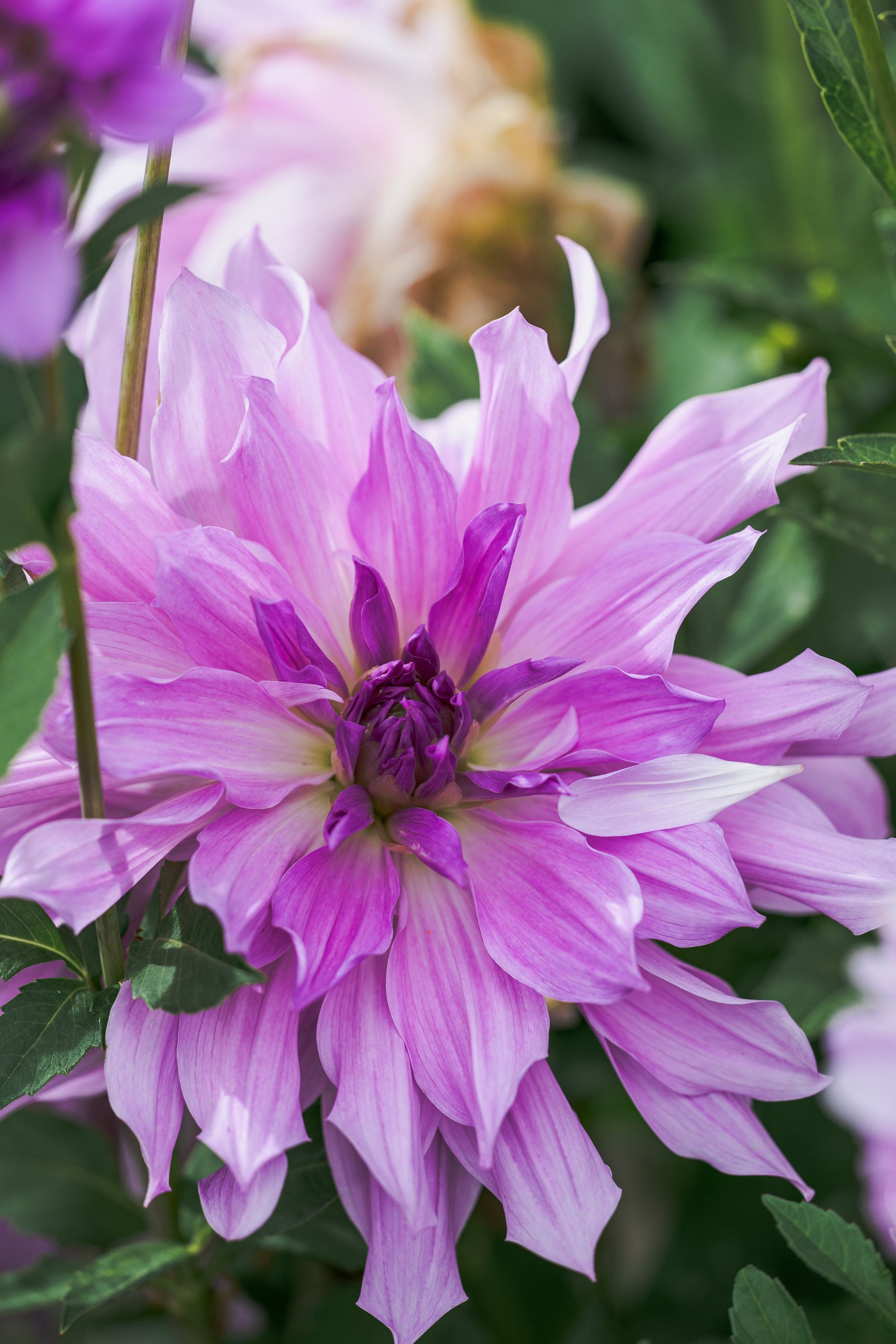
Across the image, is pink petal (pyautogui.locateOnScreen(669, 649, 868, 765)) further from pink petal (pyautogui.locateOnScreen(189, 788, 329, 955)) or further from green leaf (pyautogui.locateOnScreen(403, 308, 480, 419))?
green leaf (pyautogui.locateOnScreen(403, 308, 480, 419))

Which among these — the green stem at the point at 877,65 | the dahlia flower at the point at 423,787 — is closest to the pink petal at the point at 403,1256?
the dahlia flower at the point at 423,787

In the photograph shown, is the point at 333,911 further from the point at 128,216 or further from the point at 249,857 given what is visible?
the point at 128,216

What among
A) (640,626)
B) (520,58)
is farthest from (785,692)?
(520,58)

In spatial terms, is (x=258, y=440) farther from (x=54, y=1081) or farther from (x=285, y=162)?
(x=285, y=162)

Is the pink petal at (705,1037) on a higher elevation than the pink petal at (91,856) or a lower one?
lower

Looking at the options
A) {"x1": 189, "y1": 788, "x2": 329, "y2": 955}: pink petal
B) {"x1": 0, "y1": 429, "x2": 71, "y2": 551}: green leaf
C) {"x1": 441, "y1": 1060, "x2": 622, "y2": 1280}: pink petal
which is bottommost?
{"x1": 441, "y1": 1060, "x2": 622, "y2": 1280}: pink petal

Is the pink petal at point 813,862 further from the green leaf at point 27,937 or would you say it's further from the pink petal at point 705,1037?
the green leaf at point 27,937

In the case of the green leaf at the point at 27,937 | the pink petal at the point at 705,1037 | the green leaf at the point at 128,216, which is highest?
the green leaf at the point at 128,216

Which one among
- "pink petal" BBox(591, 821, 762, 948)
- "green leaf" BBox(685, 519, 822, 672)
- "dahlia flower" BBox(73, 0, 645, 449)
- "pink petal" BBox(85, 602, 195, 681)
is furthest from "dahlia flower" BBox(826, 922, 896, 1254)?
"dahlia flower" BBox(73, 0, 645, 449)
